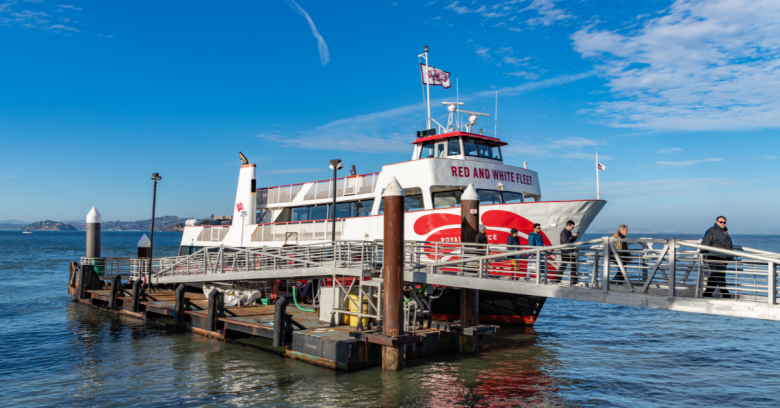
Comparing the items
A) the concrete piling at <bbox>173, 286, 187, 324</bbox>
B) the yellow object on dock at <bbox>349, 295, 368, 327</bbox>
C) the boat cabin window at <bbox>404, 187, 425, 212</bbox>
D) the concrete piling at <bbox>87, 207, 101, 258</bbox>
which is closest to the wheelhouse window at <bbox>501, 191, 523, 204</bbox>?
the boat cabin window at <bbox>404, 187, 425, 212</bbox>

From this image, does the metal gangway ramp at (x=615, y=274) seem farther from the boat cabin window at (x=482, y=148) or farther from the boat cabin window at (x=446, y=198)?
the boat cabin window at (x=482, y=148)

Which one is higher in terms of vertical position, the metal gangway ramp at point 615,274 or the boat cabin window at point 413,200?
the boat cabin window at point 413,200

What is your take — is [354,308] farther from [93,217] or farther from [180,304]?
[93,217]

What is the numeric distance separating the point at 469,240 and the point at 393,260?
3199 millimetres

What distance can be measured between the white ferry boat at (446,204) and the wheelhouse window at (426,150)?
0.13 feet

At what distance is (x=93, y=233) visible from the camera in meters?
27.7

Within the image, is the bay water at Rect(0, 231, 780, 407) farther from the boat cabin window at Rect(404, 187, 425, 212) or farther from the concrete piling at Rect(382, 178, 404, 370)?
the boat cabin window at Rect(404, 187, 425, 212)

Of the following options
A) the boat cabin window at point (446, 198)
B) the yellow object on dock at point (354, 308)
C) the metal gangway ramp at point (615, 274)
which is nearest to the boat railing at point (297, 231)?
the metal gangway ramp at point (615, 274)

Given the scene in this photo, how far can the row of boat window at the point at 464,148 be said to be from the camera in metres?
19.8

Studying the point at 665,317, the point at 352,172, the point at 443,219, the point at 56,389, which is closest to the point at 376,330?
the point at 443,219

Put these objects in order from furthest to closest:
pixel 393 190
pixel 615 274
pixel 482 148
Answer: pixel 482 148, pixel 393 190, pixel 615 274

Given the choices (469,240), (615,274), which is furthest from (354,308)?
(615,274)

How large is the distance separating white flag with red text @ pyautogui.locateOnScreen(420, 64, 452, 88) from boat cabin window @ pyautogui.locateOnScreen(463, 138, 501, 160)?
3.12 meters

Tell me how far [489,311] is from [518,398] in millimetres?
8012
